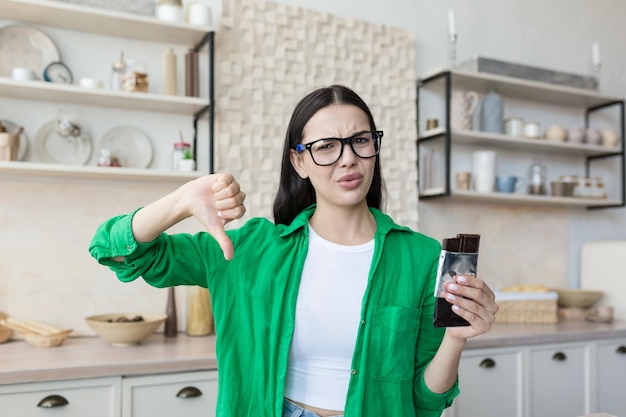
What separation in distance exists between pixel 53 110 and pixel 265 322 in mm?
1630

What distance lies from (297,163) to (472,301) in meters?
0.56

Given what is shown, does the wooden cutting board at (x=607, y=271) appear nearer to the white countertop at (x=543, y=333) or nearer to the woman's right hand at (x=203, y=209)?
the white countertop at (x=543, y=333)

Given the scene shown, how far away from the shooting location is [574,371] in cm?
282

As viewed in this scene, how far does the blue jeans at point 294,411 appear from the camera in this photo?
1301 mm

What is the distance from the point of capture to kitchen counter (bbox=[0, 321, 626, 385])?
188 centimetres

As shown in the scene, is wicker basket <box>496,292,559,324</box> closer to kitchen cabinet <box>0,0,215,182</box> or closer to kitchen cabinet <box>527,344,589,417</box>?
kitchen cabinet <box>527,344,589,417</box>

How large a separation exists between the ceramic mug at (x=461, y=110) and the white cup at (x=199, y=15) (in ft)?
4.25

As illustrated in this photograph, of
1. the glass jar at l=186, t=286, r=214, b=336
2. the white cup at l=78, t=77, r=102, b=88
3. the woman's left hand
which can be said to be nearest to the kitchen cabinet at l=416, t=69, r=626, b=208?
the glass jar at l=186, t=286, r=214, b=336

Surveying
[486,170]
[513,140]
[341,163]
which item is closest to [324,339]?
[341,163]

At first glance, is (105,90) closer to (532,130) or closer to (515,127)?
(515,127)

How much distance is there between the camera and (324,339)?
1326 millimetres

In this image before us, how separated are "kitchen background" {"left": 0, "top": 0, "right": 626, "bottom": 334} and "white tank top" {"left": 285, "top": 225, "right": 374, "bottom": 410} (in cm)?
144

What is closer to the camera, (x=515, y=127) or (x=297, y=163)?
(x=297, y=163)

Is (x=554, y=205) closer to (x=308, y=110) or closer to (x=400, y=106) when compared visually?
(x=400, y=106)
